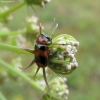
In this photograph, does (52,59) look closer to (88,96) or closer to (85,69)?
(88,96)

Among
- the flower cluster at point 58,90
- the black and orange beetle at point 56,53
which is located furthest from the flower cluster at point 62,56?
the flower cluster at point 58,90

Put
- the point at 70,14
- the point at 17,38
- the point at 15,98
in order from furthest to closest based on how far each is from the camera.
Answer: the point at 70,14 < the point at 15,98 < the point at 17,38

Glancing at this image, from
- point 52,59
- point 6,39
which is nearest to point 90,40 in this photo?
point 6,39

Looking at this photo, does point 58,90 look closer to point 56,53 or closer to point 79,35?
point 56,53

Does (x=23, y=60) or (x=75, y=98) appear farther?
(x=23, y=60)

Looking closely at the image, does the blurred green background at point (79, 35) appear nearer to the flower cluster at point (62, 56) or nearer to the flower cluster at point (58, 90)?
the flower cluster at point (58, 90)

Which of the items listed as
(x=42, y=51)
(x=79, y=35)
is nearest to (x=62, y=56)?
(x=42, y=51)
